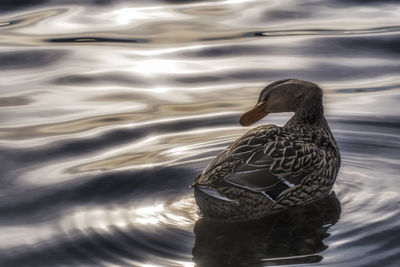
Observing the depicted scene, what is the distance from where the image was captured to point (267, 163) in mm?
6867

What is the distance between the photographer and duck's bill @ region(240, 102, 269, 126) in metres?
7.53

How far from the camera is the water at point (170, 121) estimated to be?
647 cm

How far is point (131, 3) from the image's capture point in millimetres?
13602

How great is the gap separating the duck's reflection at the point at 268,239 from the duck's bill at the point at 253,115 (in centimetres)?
89

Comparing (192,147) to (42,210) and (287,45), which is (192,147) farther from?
(287,45)

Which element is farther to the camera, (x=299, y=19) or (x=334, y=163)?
(x=299, y=19)

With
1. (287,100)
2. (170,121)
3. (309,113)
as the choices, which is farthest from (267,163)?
(170,121)

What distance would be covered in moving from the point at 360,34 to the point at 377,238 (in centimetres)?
618

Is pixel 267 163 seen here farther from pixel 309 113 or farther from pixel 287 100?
pixel 309 113

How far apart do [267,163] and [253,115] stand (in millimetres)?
789

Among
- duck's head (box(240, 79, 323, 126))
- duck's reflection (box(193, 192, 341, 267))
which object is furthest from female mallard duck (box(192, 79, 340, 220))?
duck's reflection (box(193, 192, 341, 267))

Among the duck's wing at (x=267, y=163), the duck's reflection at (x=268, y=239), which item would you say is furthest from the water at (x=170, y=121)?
the duck's wing at (x=267, y=163)

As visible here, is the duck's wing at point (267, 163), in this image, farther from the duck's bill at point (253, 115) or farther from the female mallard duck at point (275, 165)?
the duck's bill at point (253, 115)

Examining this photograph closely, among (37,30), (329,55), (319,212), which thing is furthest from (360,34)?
(319,212)
